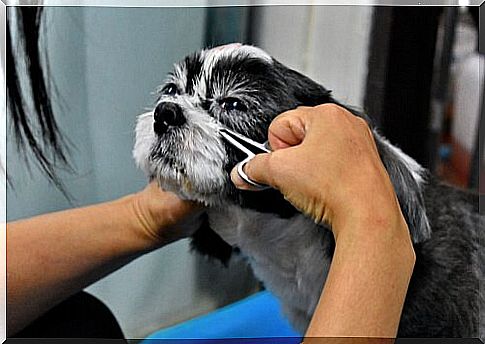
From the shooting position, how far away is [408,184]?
47 centimetres

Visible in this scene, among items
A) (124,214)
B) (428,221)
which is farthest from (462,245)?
(124,214)

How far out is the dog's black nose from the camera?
0.46 m

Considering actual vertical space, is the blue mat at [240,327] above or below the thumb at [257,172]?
below

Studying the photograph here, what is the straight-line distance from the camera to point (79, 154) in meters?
0.49

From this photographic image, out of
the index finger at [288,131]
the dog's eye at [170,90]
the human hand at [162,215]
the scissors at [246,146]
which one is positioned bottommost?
the human hand at [162,215]

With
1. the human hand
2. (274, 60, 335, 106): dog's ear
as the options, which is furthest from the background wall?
the human hand

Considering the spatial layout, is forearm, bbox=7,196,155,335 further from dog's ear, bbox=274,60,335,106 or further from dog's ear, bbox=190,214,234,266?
dog's ear, bbox=274,60,335,106

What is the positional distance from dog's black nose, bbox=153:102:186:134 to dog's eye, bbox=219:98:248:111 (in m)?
0.03

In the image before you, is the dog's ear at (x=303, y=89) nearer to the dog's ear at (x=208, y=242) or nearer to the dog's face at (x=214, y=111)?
the dog's face at (x=214, y=111)

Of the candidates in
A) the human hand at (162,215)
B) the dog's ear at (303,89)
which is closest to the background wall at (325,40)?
the dog's ear at (303,89)

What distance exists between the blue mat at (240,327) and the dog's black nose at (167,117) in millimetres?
128

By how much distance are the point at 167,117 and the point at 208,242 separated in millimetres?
94

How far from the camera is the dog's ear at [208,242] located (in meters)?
0.49

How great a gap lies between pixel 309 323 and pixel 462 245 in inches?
4.6
